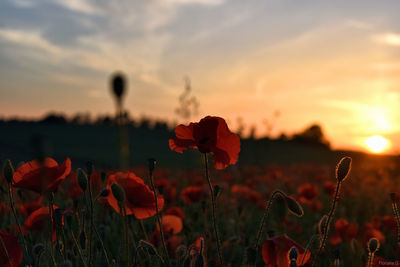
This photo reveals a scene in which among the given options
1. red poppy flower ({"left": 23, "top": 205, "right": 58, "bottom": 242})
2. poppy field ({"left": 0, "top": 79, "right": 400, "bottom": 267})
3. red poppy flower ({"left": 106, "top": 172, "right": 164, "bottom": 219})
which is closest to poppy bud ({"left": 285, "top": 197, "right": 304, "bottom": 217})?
poppy field ({"left": 0, "top": 79, "right": 400, "bottom": 267})

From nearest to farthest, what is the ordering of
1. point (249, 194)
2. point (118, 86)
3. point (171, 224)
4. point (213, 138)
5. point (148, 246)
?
point (118, 86)
point (148, 246)
point (213, 138)
point (171, 224)
point (249, 194)

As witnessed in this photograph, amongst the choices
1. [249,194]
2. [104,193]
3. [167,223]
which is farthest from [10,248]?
[249,194]

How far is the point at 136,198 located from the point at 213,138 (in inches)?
19.8

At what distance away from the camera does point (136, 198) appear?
1.73m

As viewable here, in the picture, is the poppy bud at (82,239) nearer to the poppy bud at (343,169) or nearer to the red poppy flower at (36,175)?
the red poppy flower at (36,175)

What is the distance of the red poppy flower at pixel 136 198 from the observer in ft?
5.51

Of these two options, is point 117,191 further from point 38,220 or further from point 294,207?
point 38,220

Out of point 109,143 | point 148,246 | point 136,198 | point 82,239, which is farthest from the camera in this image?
point 109,143

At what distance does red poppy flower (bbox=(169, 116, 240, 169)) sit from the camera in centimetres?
148

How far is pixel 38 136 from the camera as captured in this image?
1.15 ft

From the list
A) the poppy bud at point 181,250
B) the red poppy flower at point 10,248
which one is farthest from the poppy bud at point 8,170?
the poppy bud at point 181,250

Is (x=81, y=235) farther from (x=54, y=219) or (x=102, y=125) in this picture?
(x=102, y=125)

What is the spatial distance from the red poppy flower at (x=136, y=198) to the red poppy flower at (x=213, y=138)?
33cm

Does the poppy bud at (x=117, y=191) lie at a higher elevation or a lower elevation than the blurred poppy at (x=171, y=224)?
higher
